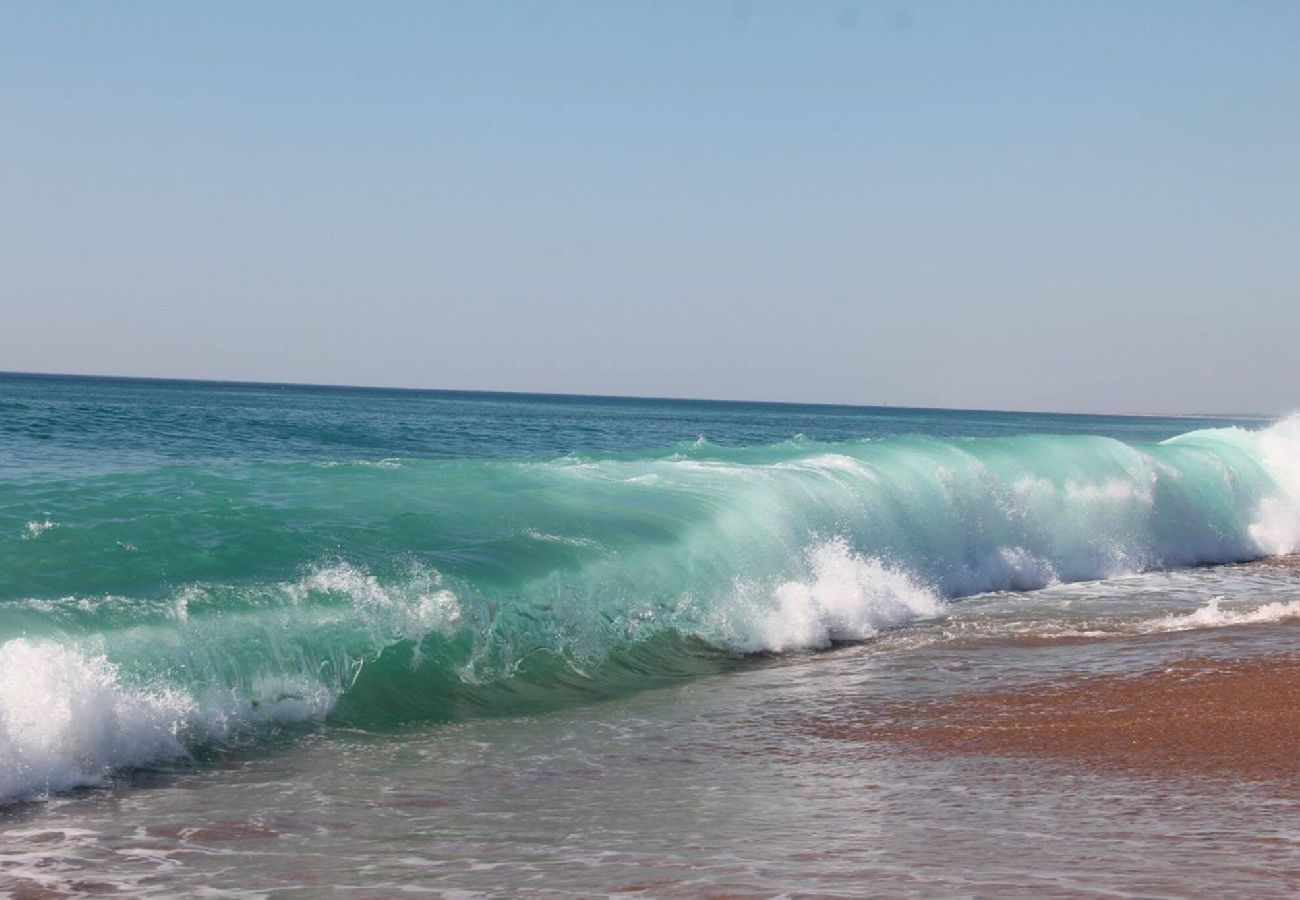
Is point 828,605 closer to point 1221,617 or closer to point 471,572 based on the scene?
point 471,572

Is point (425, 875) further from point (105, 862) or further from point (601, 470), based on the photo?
point (601, 470)

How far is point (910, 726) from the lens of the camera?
323 inches

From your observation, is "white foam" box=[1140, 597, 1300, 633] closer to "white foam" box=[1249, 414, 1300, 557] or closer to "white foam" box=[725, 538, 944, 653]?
"white foam" box=[725, 538, 944, 653]

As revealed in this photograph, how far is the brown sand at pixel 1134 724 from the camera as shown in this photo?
7.22 m

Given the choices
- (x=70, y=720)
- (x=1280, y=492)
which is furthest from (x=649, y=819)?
(x=1280, y=492)

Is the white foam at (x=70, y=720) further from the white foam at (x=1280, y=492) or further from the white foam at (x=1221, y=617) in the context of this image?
the white foam at (x=1280, y=492)

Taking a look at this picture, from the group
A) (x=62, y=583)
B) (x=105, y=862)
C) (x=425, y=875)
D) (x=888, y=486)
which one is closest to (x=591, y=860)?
(x=425, y=875)

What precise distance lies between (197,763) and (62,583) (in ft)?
7.49

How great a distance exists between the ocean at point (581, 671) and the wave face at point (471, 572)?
0.03m

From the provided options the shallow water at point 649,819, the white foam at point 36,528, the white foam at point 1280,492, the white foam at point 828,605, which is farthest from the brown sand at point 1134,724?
the white foam at point 1280,492

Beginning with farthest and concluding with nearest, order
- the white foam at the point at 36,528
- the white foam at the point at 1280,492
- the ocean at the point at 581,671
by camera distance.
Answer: the white foam at the point at 1280,492
the white foam at the point at 36,528
the ocean at the point at 581,671

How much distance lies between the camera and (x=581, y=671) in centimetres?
1007

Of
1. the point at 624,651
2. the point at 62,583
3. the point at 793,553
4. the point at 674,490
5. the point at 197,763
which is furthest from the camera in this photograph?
the point at 674,490

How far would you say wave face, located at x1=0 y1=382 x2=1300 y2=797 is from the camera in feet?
25.9
